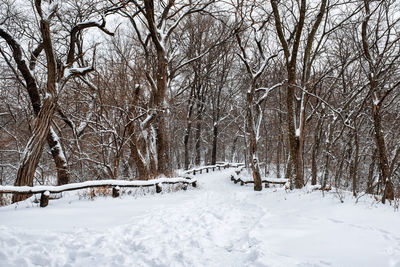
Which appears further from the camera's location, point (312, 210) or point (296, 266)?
point (312, 210)

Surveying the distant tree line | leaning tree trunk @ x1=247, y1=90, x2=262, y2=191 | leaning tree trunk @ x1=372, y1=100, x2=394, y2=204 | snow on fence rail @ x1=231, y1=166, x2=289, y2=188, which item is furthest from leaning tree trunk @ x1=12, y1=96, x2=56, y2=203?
snow on fence rail @ x1=231, y1=166, x2=289, y2=188

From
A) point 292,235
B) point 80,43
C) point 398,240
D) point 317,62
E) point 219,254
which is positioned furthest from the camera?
point 317,62

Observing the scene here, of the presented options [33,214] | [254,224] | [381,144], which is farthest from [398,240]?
[33,214]

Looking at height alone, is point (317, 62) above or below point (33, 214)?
above

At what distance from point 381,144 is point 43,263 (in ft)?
28.0

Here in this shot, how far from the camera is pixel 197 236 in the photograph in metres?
4.22

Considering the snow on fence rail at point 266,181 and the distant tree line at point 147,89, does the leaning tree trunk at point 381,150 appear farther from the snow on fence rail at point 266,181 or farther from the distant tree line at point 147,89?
the snow on fence rail at point 266,181

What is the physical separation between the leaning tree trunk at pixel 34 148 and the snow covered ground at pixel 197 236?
845 millimetres

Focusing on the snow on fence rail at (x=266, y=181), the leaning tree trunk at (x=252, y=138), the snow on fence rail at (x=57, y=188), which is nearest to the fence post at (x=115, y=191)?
the snow on fence rail at (x=57, y=188)

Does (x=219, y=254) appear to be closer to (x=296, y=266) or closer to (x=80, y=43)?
(x=296, y=266)

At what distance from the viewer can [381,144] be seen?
6648 mm

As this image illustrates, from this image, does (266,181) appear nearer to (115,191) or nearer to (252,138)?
(252,138)

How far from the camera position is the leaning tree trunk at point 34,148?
19.2 ft

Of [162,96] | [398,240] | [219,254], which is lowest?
[219,254]
